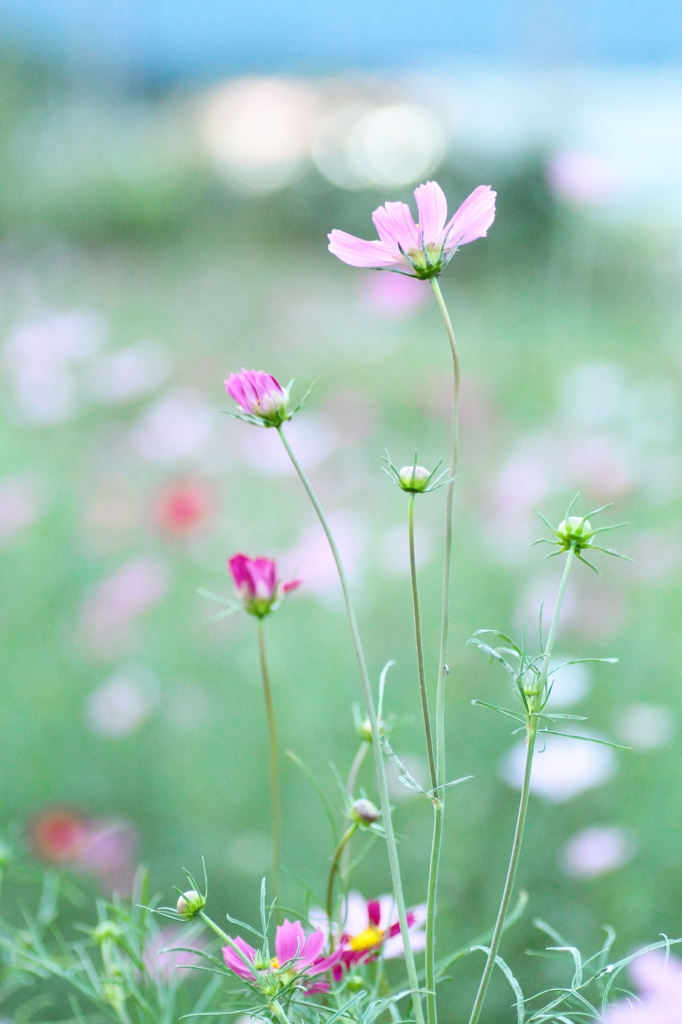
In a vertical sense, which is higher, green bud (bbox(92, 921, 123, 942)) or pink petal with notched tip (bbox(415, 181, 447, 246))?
pink petal with notched tip (bbox(415, 181, 447, 246))

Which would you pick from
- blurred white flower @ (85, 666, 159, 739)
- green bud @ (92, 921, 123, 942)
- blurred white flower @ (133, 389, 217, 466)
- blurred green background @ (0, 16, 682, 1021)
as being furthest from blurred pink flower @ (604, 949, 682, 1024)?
blurred white flower @ (133, 389, 217, 466)

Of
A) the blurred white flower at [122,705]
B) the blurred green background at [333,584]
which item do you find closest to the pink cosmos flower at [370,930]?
the blurred green background at [333,584]

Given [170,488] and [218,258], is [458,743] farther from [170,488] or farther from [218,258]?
[218,258]

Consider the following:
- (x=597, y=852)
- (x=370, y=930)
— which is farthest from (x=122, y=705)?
(x=370, y=930)

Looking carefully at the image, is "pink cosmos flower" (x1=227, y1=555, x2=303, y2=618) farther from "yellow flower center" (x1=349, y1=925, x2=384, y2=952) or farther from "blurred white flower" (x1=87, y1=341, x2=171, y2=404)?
"blurred white flower" (x1=87, y1=341, x2=171, y2=404)

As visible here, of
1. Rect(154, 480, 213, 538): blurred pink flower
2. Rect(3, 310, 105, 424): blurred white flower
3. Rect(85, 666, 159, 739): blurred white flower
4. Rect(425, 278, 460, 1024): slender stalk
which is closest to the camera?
Rect(425, 278, 460, 1024): slender stalk

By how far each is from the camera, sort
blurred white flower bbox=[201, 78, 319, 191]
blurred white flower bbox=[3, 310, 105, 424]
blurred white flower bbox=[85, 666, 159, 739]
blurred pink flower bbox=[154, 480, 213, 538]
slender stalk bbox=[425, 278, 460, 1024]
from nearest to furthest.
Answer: slender stalk bbox=[425, 278, 460, 1024] → blurred white flower bbox=[85, 666, 159, 739] → blurred pink flower bbox=[154, 480, 213, 538] → blurred white flower bbox=[3, 310, 105, 424] → blurred white flower bbox=[201, 78, 319, 191]

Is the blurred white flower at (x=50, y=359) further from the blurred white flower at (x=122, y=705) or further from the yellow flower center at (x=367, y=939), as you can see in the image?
the yellow flower center at (x=367, y=939)
